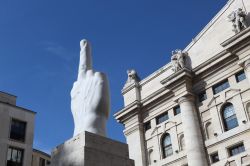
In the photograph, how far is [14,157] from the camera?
39.8 m

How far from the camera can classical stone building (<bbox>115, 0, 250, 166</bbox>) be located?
33406mm

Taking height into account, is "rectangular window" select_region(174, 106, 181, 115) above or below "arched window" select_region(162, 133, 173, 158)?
above

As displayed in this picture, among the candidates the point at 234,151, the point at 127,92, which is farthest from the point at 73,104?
the point at 127,92

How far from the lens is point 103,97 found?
44.9ft

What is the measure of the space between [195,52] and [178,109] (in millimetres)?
6229

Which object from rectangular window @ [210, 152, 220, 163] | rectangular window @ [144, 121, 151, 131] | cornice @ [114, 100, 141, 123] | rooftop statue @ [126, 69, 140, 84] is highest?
rooftop statue @ [126, 69, 140, 84]

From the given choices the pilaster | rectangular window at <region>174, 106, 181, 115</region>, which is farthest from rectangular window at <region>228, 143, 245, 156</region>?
rectangular window at <region>174, 106, 181, 115</region>

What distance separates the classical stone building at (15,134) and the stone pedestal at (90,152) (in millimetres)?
27592

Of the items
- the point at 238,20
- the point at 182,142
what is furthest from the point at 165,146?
the point at 238,20

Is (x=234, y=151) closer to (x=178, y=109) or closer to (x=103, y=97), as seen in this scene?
(x=178, y=109)

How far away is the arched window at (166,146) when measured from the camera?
38.1m

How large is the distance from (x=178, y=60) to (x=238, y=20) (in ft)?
24.6

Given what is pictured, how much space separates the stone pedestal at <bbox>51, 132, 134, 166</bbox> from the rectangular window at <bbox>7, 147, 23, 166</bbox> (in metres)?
27.6

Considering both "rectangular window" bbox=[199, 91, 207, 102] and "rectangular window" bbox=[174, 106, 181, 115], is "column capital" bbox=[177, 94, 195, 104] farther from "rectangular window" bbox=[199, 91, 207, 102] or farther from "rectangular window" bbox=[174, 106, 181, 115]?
"rectangular window" bbox=[174, 106, 181, 115]
